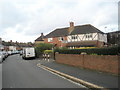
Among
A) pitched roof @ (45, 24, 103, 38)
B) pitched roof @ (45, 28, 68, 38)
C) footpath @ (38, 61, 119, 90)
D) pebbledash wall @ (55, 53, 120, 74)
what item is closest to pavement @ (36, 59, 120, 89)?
footpath @ (38, 61, 119, 90)

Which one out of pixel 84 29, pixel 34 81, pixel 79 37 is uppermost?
pixel 84 29

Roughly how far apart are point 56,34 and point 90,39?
583 inches

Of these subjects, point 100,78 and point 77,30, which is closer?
point 100,78

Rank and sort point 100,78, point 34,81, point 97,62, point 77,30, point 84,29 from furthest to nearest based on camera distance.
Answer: point 77,30, point 84,29, point 97,62, point 34,81, point 100,78

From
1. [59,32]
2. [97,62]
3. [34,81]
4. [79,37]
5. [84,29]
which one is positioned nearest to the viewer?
[34,81]

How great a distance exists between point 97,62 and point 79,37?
3223 cm

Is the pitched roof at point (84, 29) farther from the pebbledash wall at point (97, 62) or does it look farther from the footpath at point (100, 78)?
the footpath at point (100, 78)

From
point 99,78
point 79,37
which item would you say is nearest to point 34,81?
point 99,78

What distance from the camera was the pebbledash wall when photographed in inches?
383

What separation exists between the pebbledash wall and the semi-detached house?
24.6 meters

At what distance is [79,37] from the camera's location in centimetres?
4359

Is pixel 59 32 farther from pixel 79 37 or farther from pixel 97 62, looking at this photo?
pixel 97 62

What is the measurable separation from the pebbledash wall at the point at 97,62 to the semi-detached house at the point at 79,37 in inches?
967

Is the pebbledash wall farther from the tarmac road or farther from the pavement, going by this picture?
the tarmac road
